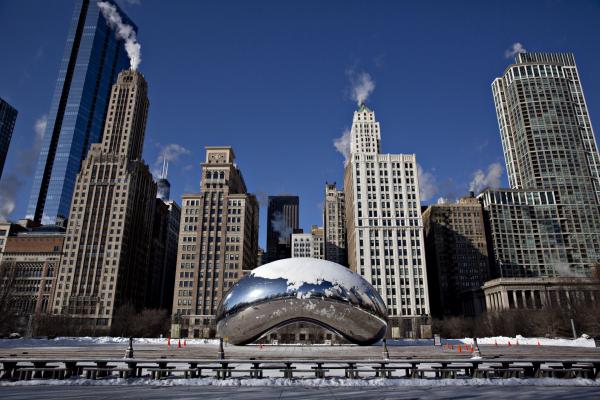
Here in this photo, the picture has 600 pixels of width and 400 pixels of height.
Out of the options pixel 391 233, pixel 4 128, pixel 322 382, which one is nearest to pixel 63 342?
pixel 322 382

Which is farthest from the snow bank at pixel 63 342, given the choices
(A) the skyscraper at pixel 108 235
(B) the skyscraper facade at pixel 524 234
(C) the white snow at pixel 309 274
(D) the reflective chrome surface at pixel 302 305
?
(B) the skyscraper facade at pixel 524 234

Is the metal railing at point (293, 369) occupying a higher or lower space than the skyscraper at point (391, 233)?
lower

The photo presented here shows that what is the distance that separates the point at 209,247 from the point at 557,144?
6009 inches

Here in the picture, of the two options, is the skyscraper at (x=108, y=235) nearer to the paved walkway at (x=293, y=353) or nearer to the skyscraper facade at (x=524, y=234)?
the paved walkway at (x=293, y=353)

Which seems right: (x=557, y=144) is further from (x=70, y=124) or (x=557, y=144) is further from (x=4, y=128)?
(x=4, y=128)

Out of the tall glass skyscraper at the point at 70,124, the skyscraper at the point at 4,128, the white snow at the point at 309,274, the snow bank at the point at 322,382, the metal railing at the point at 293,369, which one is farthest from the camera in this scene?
the skyscraper at the point at 4,128

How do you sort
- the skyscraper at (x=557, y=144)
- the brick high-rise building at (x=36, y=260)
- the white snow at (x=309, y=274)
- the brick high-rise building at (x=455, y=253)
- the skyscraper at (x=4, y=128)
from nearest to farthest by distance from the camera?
1. the white snow at (x=309, y=274)
2. the brick high-rise building at (x=36, y=260)
3. the brick high-rise building at (x=455, y=253)
4. the skyscraper at (x=557, y=144)
5. the skyscraper at (x=4, y=128)

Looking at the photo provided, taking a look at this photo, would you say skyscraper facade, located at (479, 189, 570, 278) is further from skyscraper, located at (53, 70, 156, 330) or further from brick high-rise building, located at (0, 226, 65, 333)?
brick high-rise building, located at (0, 226, 65, 333)

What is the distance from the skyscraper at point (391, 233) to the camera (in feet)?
366

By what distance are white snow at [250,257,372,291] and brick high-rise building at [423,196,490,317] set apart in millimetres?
125053

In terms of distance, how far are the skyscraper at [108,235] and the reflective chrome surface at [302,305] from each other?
98.1 meters

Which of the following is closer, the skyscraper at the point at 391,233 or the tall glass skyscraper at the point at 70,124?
the skyscraper at the point at 391,233

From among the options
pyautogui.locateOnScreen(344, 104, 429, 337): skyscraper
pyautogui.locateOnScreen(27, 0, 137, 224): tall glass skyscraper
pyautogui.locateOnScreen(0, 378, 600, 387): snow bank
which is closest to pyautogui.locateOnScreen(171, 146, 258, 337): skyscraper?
pyautogui.locateOnScreen(344, 104, 429, 337): skyscraper

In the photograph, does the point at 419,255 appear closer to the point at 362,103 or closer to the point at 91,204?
the point at 362,103
